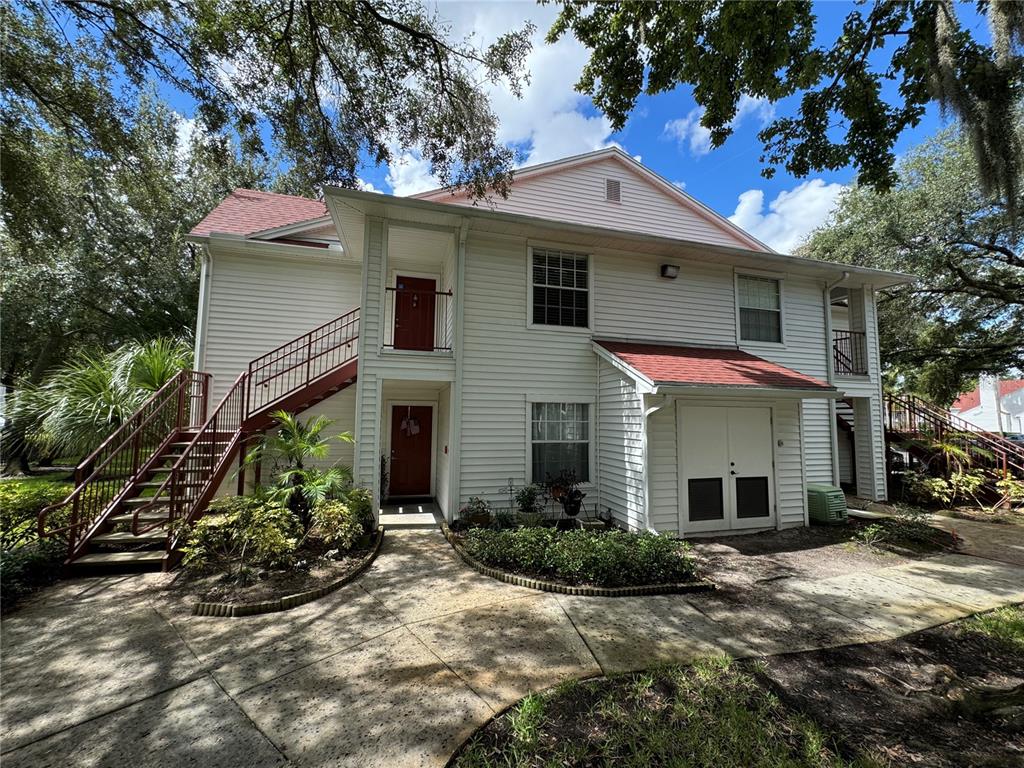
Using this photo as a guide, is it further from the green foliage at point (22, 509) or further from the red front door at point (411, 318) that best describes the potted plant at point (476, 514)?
the green foliage at point (22, 509)

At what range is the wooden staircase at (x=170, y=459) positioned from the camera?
504 centimetres

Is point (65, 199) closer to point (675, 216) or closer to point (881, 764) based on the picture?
point (881, 764)

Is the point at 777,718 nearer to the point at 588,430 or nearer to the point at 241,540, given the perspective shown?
the point at 588,430

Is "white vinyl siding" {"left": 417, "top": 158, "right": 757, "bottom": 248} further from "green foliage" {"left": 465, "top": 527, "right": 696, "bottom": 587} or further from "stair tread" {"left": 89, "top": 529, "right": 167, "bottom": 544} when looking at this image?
"stair tread" {"left": 89, "top": 529, "right": 167, "bottom": 544}

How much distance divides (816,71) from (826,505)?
686 cm

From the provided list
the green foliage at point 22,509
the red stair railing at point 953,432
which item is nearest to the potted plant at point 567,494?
the green foliage at point 22,509

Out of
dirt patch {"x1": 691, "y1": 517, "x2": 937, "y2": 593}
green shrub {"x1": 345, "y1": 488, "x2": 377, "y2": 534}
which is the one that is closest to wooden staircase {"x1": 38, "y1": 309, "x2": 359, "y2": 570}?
green shrub {"x1": 345, "y1": 488, "x2": 377, "y2": 534}

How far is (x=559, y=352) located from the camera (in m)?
7.71

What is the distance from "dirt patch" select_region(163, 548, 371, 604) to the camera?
13.9ft

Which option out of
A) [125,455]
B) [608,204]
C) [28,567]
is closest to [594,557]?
[28,567]

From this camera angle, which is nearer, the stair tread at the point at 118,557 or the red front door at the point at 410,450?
the stair tread at the point at 118,557

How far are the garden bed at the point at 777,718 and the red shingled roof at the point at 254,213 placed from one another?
965 cm

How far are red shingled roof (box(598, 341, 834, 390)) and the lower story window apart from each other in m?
1.40

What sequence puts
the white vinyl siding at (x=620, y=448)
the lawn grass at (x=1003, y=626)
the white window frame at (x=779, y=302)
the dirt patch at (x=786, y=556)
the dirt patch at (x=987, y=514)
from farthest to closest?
1. the white window frame at (x=779, y=302)
2. the dirt patch at (x=987, y=514)
3. the white vinyl siding at (x=620, y=448)
4. the dirt patch at (x=786, y=556)
5. the lawn grass at (x=1003, y=626)
